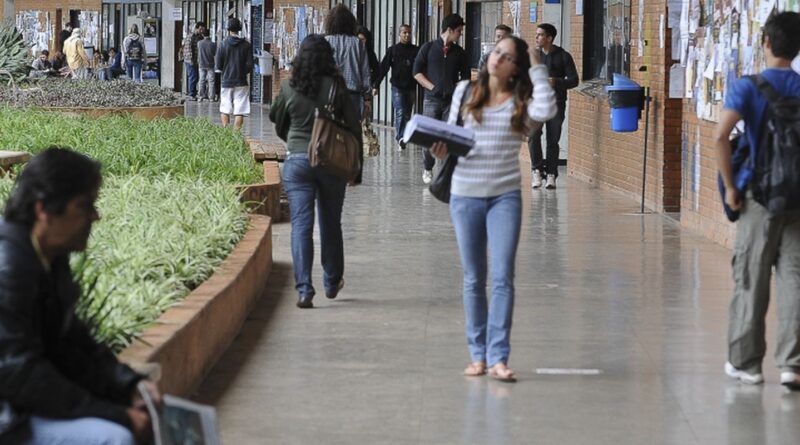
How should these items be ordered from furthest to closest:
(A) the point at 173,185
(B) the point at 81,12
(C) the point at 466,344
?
1. (B) the point at 81,12
2. (A) the point at 173,185
3. (C) the point at 466,344

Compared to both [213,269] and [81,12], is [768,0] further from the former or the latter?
[81,12]

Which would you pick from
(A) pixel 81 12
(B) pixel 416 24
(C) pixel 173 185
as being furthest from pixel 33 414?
(A) pixel 81 12

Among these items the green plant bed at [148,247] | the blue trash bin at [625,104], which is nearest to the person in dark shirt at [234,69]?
the blue trash bin at [625,104]

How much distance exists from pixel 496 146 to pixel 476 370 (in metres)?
1.08

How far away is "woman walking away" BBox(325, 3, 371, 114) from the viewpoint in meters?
13.5

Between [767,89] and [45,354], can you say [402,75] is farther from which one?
[45,354]

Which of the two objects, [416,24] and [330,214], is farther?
[416,24]

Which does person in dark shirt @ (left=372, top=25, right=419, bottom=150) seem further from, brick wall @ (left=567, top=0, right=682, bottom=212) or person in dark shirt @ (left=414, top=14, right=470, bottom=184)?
person in dark shirt @ (left=414, top=14, right=470, bottom=184)

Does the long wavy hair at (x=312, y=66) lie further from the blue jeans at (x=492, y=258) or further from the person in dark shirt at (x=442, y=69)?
the person in dark shirt at (x=442, y=69)

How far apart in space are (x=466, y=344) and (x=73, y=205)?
4.84m

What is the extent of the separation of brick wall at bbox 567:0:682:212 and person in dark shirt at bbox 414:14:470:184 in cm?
165

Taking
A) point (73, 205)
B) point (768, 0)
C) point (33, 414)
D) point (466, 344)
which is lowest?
point (466, 344)

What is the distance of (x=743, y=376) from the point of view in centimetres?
816

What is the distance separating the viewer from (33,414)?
4.72 meters
